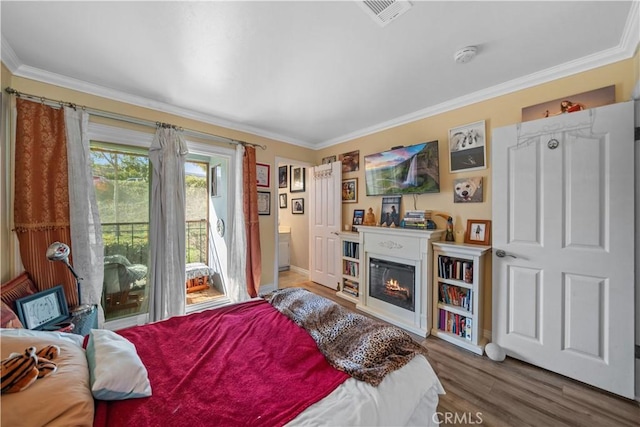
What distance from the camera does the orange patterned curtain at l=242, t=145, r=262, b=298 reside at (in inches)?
131

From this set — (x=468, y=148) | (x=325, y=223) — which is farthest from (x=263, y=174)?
(x=468, y=148)

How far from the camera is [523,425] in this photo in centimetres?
150

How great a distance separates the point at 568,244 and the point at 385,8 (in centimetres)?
221

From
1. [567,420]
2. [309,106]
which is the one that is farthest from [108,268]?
[567,420]

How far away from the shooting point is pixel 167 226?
8.62 feet

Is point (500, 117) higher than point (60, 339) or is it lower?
higher

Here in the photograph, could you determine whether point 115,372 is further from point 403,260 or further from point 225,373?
point 403,260

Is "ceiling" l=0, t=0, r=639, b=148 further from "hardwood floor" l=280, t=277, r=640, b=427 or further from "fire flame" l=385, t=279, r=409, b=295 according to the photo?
"hardwood floor" l=280, t=277, r=640, b=427

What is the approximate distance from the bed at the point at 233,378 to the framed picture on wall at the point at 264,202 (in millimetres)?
2243

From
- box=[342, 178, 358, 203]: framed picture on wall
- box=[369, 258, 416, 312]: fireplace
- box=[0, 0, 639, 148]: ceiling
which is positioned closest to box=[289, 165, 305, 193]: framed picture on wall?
box=[342, 178, 358, 203]: framed picture on wall

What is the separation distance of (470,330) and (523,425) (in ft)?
2.88

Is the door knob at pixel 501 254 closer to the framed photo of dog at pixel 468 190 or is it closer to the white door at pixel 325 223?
the framed photo of dog at pixel 468 190

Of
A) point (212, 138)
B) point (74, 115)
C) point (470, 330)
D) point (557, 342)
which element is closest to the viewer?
point (557, 342)

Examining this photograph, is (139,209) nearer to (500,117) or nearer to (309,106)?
(309,106)
